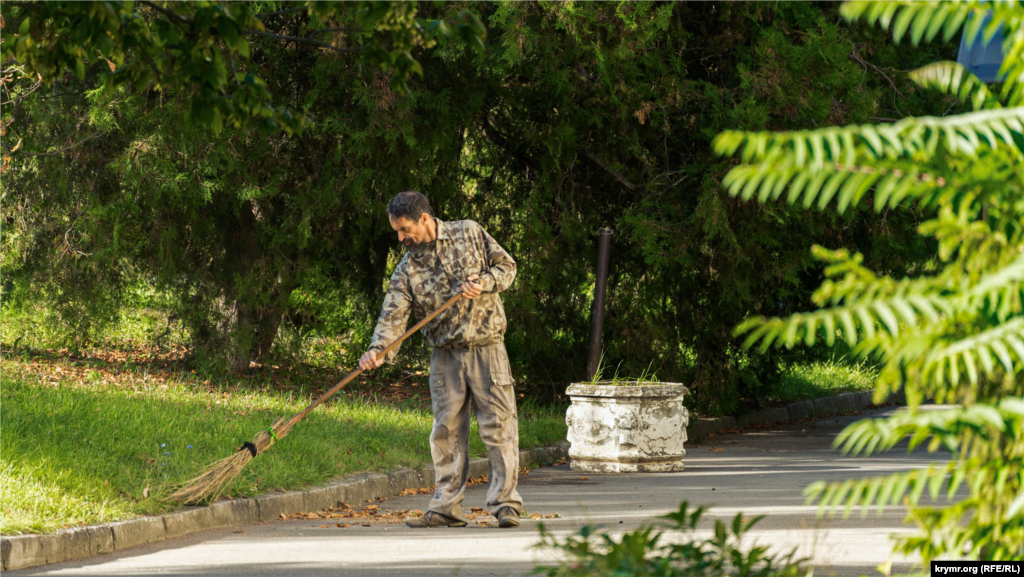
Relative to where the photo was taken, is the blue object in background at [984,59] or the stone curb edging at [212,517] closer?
the blue object in background at [984,59]

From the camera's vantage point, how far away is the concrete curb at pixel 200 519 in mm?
5895

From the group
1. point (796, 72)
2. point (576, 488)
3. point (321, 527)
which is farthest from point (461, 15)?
point (796, 72)

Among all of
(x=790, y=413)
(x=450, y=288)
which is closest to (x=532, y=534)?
(x=450, y=288)

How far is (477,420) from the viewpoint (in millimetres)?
7105

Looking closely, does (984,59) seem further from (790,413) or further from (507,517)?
(790,413)

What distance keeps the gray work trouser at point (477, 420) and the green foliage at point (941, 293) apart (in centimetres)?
464

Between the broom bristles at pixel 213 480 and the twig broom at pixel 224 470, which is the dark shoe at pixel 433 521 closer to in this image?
the twig broom at pixel 224 470

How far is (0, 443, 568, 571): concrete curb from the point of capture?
19.3 feet

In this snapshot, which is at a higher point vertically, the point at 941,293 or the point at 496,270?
the point at 496,270

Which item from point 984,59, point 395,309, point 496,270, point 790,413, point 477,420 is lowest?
point 790,413

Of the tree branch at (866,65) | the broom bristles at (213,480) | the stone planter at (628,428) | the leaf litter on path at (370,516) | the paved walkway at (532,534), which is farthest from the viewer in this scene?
→ the tree branch at (866,65)

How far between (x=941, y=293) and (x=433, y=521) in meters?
5.24

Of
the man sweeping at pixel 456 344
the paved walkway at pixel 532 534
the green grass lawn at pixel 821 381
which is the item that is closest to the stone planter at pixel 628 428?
the paved walkway at pixel 532 534

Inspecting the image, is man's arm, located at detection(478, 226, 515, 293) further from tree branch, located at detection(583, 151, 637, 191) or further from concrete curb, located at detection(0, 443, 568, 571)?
tree branch, located at detection(583, 151, 637, 191)
